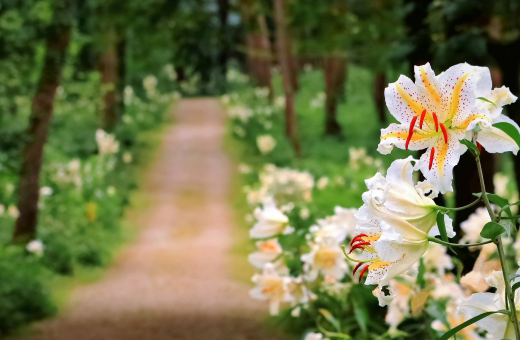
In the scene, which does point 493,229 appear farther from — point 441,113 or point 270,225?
point 270,225

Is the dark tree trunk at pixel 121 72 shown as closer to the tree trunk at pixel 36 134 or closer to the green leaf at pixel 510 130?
the tree trunk at pixel 36 134

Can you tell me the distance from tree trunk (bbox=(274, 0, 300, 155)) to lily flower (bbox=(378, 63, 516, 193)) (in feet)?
33.7

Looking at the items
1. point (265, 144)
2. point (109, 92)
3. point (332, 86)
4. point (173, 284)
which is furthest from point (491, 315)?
point (332, 86)

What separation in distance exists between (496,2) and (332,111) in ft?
35.9

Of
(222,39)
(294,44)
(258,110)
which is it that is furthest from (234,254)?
(258,110)

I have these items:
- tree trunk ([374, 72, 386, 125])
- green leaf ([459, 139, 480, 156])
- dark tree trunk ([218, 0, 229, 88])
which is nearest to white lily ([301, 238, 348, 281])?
green leaf ([459, 139, 480, 156])

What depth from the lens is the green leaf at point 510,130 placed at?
0.91 metres

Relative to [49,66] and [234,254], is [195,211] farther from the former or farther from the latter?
[49,66]

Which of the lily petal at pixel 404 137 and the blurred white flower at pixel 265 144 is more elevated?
the lily petal at pixel 404 137

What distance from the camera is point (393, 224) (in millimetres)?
914

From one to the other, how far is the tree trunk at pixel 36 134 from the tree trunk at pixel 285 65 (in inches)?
191

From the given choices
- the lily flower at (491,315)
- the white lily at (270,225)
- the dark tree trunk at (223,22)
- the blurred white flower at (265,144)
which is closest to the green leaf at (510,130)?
the lily flower at (491,315)

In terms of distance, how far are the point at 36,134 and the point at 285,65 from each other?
208 inches

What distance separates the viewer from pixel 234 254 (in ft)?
25.8
